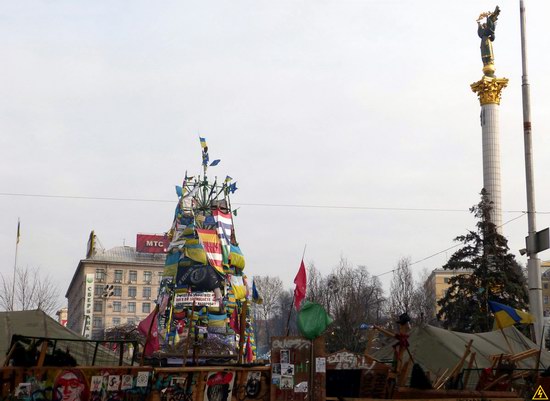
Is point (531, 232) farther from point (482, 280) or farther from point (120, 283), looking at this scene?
point (120, 283)

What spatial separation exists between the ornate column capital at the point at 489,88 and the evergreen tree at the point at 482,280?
21.0m

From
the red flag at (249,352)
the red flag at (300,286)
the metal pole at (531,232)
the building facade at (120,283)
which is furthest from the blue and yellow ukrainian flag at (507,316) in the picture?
the building facade at (120,283)

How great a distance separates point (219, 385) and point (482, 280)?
32669mm

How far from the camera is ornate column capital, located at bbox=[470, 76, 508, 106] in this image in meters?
62.1

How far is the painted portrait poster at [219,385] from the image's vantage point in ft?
39.8

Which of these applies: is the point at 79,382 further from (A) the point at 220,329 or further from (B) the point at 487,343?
(A) the point at 220,329

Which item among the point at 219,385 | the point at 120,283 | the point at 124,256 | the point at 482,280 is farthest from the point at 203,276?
the point at 124,256

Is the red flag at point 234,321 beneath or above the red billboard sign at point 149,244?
beneath

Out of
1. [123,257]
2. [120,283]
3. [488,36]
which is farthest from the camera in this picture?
[123,257]

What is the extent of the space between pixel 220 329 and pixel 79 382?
121 ft

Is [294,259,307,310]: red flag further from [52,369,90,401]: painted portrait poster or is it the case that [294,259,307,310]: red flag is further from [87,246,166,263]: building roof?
[87,246,166,263]: building roof

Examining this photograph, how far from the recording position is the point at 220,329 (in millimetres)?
47688

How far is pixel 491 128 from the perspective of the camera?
6159 centimetres

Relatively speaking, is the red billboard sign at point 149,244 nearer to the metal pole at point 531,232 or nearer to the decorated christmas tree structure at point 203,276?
the decorated christmas tree structure at point 203,276
